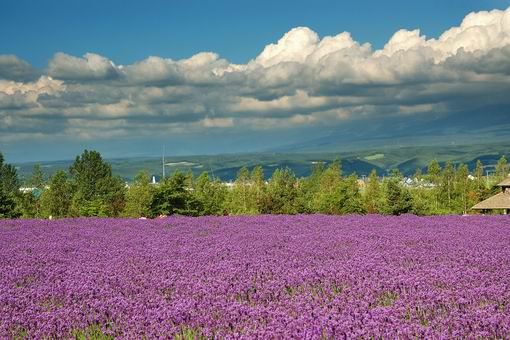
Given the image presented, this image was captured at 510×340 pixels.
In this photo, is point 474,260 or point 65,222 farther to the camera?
point 65,222

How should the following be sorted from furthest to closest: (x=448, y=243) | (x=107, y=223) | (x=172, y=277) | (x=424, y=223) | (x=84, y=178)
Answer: (x=84, y=178)
(x=107, y=223)
(x=424, y=223)
(x=448, y=243)
(x=172, y=277)

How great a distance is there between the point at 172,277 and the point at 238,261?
1.45 m

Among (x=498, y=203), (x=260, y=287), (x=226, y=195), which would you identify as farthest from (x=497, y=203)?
(x=226, y=195)

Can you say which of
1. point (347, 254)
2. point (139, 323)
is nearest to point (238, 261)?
point (347, 254)

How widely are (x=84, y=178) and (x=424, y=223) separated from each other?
59.6 m

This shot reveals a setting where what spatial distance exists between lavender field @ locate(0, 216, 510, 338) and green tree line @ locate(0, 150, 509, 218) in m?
15.0

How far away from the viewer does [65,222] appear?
17609 millimetres

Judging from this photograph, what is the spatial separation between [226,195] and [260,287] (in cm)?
5078

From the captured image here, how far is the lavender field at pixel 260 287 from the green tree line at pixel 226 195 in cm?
1503

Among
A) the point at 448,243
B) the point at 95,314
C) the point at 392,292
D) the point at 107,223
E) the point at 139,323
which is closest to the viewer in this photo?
the point at 139,323

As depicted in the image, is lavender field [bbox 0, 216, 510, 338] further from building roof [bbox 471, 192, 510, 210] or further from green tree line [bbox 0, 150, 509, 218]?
building roof [bbox 471, 192, 510, 210]

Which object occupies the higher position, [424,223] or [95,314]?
[95,314]

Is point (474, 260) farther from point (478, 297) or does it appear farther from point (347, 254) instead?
point (478, 297)

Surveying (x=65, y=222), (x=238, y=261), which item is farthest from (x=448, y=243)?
(x=65, y=222)
